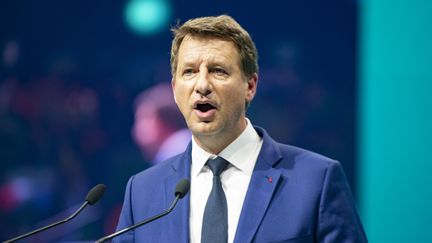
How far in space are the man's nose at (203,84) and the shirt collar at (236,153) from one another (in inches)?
8.8

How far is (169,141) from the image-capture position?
11.5ft

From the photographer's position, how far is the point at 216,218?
6.91 ft

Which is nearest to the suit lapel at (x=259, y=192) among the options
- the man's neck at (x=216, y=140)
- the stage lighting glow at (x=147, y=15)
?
the man's neck at (x=216, y=140)

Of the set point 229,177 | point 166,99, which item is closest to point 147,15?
point 166,99

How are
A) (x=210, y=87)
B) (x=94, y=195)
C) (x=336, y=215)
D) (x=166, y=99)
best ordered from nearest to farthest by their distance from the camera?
(x=94, y=195) < (x=336, y=215) < (x=210, y=87) < (x=166, y=99)

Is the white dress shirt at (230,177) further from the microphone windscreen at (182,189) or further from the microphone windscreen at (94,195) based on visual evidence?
the microphone windscreen at (94,195)

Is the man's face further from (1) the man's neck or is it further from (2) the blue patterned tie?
(2) the blue patterned tie

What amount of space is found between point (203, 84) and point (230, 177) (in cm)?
33

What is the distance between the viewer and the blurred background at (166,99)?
3268mm

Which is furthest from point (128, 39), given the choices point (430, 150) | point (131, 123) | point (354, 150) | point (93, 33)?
point (430, 150)

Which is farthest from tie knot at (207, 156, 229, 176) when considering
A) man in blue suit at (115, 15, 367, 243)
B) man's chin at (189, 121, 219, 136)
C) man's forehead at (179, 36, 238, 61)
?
man's forehead at (179, 36, 238, 61)

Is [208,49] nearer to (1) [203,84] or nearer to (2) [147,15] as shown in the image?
(1) [203,84]

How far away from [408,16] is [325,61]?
1.52 ft

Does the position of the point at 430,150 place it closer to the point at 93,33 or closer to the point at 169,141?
the point at 169,141
